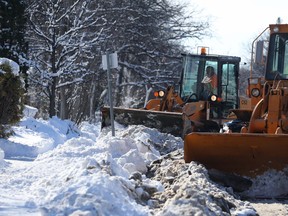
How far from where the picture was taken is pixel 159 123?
13562 millimetres

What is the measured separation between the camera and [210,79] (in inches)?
610

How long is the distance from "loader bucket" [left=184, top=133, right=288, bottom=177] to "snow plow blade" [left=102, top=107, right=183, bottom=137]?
15.9 feet

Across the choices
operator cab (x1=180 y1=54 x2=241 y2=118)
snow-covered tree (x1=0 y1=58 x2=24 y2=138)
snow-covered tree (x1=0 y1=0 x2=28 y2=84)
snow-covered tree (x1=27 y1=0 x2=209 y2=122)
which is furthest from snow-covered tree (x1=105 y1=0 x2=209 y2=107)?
snow-covered tree (x1=0 y1=58 x2=24 y2=138)

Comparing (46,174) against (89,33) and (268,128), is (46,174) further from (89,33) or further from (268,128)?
(89,33)

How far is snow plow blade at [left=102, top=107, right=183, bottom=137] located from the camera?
43.8ft

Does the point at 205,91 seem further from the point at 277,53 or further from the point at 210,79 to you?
the point at 277,53

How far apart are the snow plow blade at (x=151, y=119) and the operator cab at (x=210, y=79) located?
2.09 m

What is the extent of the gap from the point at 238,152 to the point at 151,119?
220 inches

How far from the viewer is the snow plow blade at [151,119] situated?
1334cm

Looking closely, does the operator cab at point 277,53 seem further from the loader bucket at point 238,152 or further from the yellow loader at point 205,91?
the yellow loader at point 205,91

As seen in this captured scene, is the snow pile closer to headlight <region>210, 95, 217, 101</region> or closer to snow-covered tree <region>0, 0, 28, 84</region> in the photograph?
headlight <region>210, 95, 217, 101</region>

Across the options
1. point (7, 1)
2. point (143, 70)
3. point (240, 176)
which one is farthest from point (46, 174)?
point (143, 70)

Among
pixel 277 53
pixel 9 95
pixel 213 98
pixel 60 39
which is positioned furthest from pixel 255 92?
pixel 60 39

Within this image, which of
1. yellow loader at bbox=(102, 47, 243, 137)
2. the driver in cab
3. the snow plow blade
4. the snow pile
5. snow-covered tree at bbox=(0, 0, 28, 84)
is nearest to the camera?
the snow pile
